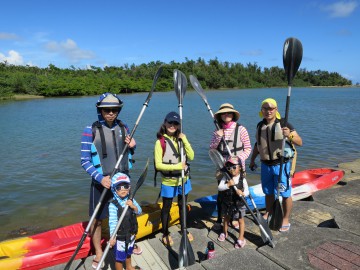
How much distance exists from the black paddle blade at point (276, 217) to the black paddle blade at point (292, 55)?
1.82 meters

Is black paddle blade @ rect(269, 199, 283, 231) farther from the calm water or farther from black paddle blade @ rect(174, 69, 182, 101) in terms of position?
the calm water

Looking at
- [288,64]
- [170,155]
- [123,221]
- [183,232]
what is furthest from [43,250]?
[288,64]

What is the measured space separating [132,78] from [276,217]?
78.0 metres

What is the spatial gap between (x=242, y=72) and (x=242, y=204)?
103269 mm

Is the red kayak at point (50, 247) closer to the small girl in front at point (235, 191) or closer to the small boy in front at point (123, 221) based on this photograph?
the small boy in front at point (123, 221)

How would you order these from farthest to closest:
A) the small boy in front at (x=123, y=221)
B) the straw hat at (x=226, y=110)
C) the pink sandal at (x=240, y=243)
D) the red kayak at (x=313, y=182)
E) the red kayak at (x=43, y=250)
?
the red kayak at (x=313, y=182) → the straw hat at (x=226, y=110) → the pink sandal at (x=240, y=243) → the red kayak at (x=43, y=250) → the small boy in front at (x=123, y=221)

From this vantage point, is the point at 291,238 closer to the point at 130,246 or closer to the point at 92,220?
the point at 130,246

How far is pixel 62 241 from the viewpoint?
454 cm

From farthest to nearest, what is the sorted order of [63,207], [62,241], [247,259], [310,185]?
1. [63,207]
2. [310,185]
3. [62,241]
4. [247,259]

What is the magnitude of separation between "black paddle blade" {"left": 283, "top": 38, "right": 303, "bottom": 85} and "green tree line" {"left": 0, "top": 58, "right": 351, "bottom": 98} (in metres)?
37.1

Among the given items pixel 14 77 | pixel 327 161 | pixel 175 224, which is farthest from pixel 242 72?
pixel 175 224

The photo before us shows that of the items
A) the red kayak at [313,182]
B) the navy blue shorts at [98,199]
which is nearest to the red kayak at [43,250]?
the navy blue shorts at [98,199]

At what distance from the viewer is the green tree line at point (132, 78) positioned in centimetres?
5619

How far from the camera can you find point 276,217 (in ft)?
14.1
